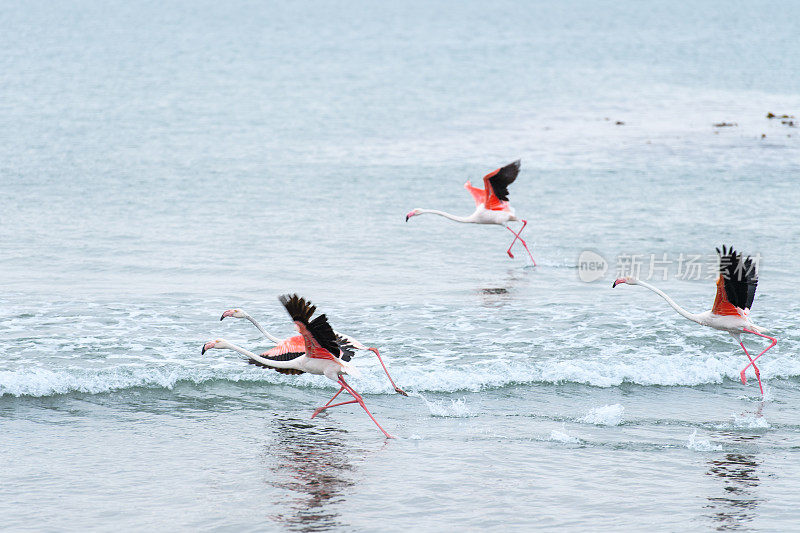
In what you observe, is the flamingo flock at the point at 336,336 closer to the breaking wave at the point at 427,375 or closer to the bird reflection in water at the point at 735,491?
the breaking wave at the point at 427,375

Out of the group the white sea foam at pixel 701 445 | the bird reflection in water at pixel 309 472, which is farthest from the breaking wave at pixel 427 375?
the white sea foam at pixel 701 445

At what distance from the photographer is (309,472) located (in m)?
9.83

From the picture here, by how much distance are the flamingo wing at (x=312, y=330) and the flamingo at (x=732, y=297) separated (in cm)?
338

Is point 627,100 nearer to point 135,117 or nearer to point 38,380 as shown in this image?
point 135,117

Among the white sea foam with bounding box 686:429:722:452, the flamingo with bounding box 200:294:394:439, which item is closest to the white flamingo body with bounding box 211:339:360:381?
the flamingo with bounding box 200:294:394:439

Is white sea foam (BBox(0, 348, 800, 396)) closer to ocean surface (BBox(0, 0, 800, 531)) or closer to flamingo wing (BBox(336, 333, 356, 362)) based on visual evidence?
ocean surface (BBox(0, 0, 800, 531))

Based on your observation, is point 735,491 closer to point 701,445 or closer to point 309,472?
point 701,445

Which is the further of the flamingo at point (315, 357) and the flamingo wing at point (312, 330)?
the flamingo at point (315, 357)

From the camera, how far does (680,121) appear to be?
38.7m

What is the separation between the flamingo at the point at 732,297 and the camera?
11758 millimetres

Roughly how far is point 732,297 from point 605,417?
2398 mm

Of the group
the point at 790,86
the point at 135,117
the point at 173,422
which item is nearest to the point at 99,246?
the point at 173,422

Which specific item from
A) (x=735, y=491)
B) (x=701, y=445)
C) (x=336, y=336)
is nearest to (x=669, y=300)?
(x=701, y=445)

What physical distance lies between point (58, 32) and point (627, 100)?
49.5 m
